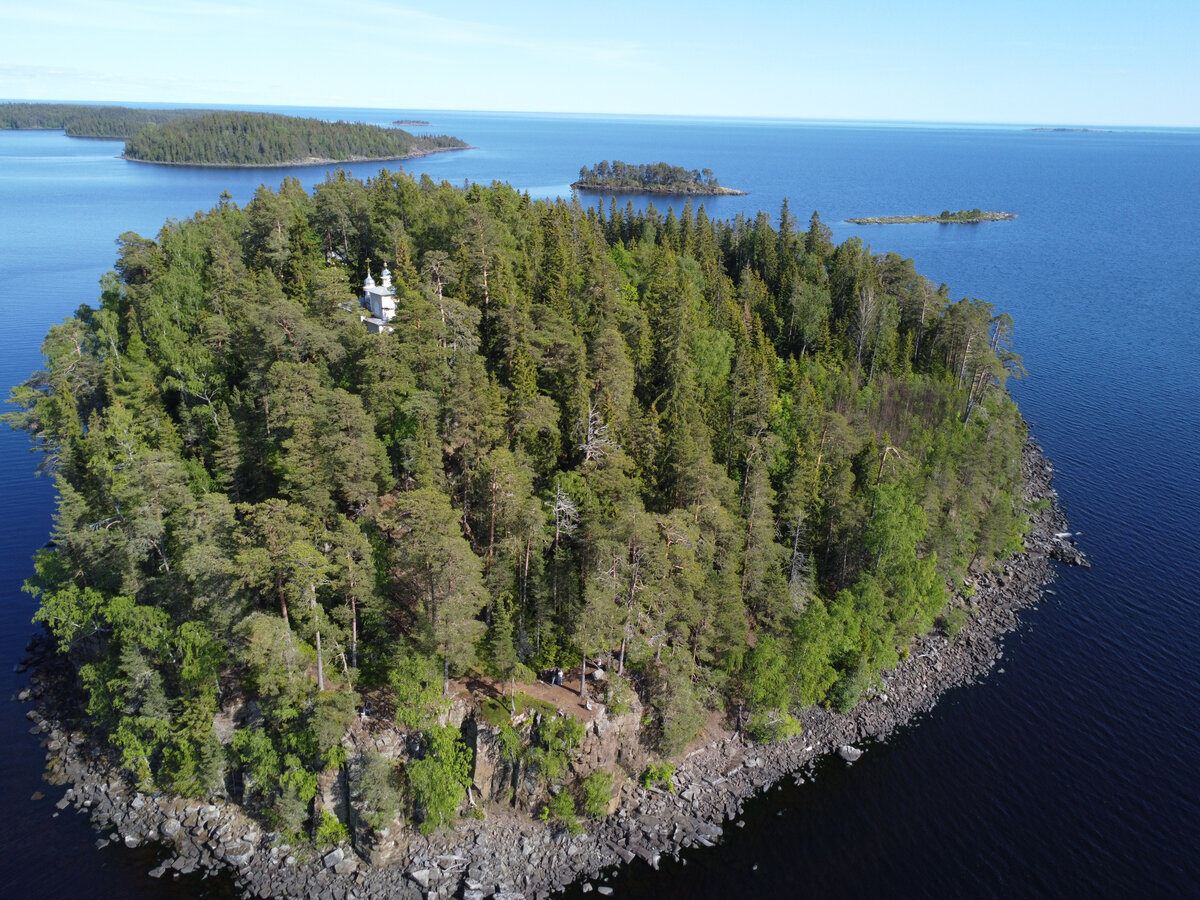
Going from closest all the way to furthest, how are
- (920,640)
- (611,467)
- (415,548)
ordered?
(415,548)
(611,467)
(920,640)

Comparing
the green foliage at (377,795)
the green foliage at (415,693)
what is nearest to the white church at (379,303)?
the green foliage at (415,693)

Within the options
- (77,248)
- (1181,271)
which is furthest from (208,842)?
(1181,271)

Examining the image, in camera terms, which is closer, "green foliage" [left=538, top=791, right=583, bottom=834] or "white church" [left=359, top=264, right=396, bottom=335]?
"green foliage" [left=538, top=791, right=583, bottom=834]

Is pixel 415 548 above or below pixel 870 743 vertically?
above

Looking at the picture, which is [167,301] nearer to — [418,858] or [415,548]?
[415,548]

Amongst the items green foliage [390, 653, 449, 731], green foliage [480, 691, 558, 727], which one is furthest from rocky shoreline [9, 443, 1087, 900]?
green foliage [390, 653, 449, 731]

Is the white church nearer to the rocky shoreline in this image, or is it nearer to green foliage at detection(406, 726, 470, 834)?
the rocky shoreline

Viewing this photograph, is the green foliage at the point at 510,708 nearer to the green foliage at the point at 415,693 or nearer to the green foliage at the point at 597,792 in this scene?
the green foliage at the point at 415,693

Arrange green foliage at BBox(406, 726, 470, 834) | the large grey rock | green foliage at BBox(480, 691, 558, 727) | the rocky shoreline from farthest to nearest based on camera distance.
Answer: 1. green foliage at BBox(480, 691, 558, 727)
2. the large grey rock
3. green foliage at BBox(406, 726, 470, 834)
4. the rocky shoreline
